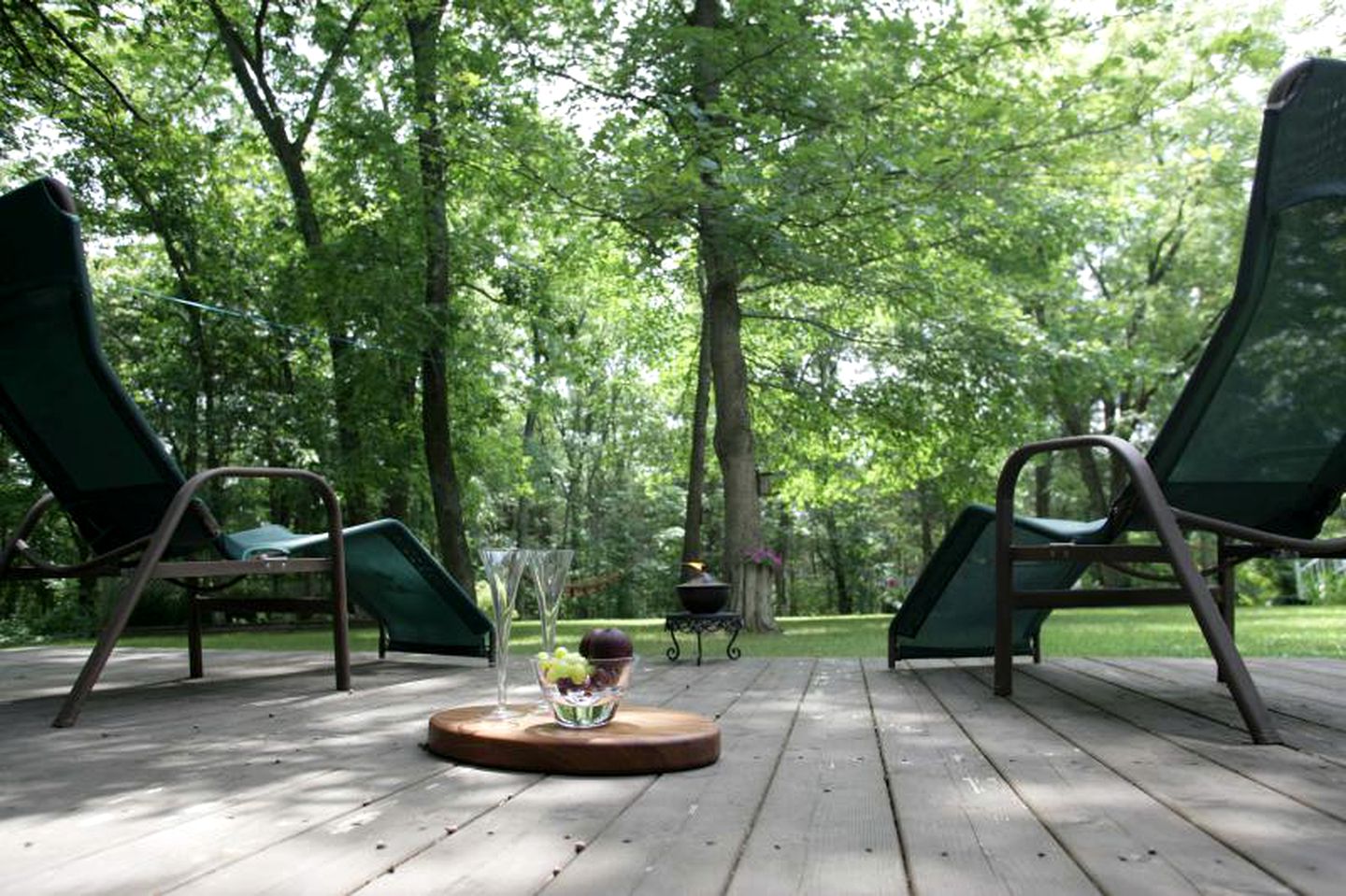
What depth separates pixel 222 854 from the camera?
1.42 m

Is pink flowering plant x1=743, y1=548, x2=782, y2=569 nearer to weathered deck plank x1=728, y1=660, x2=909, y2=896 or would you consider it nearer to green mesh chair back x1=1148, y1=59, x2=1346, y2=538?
green mesh chair back x1=1148, y1=59, x2=1346, y2=538

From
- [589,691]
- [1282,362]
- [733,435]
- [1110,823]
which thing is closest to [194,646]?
[589,691]

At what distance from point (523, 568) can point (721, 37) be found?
719cm

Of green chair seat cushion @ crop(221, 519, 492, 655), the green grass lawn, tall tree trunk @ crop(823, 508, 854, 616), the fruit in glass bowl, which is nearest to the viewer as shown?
the fruit in glass bowl

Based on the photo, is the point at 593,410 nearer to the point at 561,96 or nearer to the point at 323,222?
the point at 323,222

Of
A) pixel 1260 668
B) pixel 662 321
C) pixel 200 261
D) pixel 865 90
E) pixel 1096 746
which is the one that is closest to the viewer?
pixel 1096 746

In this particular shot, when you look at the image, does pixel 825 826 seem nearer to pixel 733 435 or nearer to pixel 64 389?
pixel 64 389

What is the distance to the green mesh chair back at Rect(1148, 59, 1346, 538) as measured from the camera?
2.62 m

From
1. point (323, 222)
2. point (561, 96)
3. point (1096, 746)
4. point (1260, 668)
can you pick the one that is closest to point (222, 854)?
point (1096, 746)

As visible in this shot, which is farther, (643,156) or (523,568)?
(643,156)

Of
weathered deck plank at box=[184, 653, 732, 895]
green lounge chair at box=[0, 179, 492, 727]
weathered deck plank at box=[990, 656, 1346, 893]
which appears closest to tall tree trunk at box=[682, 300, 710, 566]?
green lounge chair at box=[0, 179, 492, 727]

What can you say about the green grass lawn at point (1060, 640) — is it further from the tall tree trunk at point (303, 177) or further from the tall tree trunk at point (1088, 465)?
the tall tree trunk at point (1088, 465)

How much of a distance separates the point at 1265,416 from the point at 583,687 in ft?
6.12

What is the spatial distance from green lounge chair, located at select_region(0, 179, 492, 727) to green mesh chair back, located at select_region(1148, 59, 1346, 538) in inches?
103
